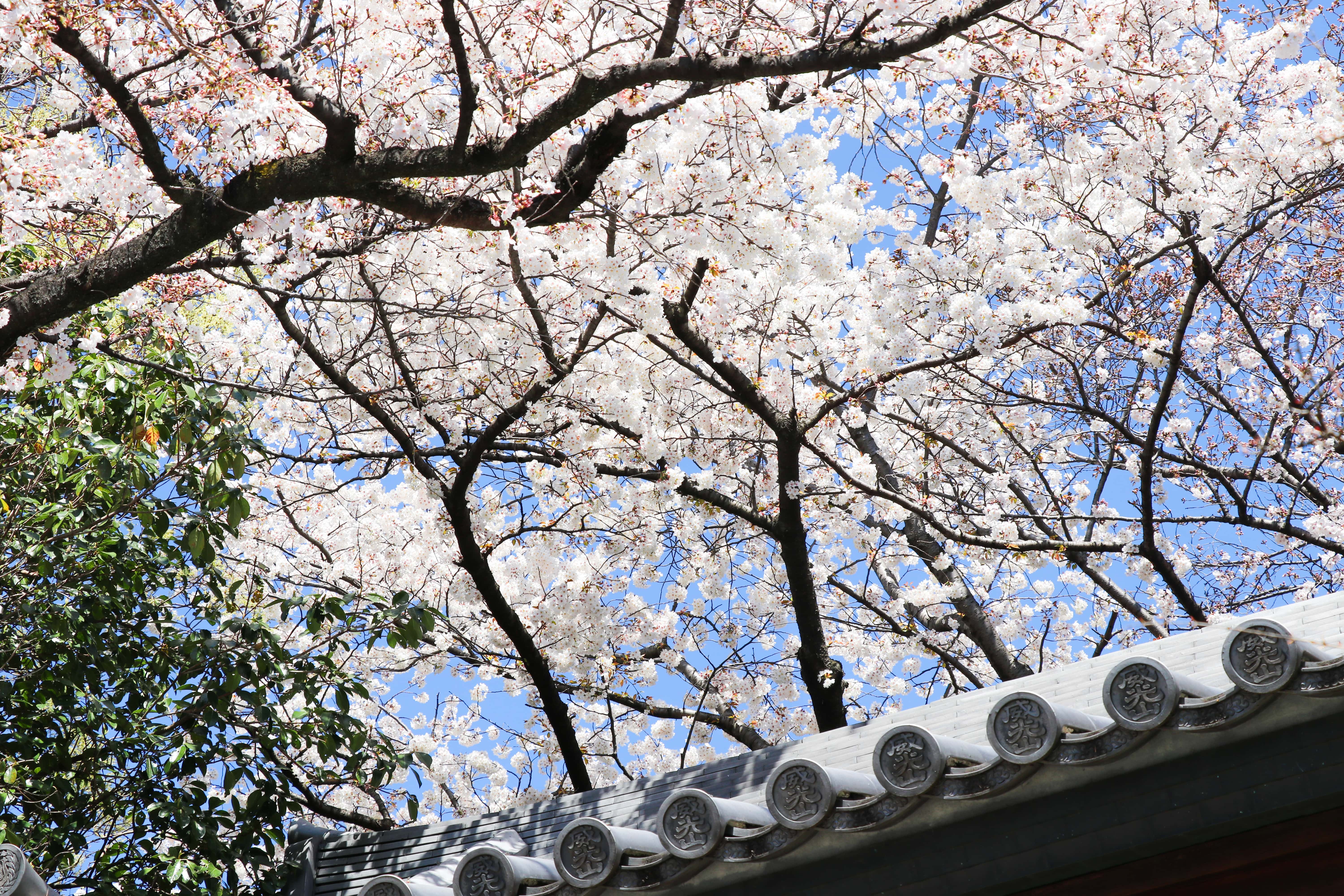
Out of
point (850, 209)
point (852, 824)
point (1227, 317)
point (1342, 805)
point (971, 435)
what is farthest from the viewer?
point (971, 435)

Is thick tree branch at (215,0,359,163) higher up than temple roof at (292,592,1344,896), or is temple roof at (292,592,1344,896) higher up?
thick tree branch at (215,0,359,163)

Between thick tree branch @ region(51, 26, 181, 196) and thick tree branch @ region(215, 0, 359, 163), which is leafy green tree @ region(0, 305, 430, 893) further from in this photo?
thick tree branch @ region(215, 0, 359, 163)

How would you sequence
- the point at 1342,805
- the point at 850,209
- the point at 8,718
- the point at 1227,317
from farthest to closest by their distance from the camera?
the point at 1227,317 < the point at 850,209 < the point at 8,718 < the point at 1342,805

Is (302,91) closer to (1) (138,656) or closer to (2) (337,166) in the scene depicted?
(2) (337,166)

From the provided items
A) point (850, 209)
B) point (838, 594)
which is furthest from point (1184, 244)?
point (838, 594)

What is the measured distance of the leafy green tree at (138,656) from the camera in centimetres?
439

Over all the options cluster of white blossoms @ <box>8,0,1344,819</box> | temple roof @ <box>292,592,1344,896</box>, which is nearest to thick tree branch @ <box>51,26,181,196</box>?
cluster of white blossoms @ <box>8,0,1344,819</box>

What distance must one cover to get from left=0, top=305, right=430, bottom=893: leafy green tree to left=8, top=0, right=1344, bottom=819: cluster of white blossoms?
488mm

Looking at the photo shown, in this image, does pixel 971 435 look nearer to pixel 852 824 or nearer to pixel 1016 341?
pixel 1016 341

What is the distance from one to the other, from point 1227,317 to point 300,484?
672 cm

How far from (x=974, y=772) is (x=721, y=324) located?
15.7ft

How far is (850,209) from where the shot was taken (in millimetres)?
7441

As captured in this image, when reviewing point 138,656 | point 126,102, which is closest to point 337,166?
point 126,102

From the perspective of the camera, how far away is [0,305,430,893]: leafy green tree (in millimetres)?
4387
